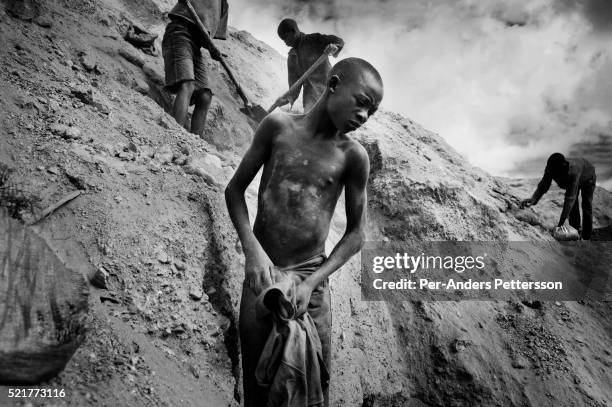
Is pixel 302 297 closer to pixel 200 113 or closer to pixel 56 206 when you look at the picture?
pixel 56 206

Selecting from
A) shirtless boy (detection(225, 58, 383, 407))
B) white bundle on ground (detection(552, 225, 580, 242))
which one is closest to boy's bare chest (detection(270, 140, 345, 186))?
shirtless boy (detection(225, 58, 383, 407))

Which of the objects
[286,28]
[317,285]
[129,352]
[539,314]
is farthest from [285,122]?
[286,28]

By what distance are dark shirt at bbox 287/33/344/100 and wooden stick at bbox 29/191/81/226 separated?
447 centimetres

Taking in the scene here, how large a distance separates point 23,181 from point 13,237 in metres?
1.08

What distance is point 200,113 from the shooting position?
5234mm

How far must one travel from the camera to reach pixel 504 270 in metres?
5.46

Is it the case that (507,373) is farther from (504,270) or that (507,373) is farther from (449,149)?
(449,149)

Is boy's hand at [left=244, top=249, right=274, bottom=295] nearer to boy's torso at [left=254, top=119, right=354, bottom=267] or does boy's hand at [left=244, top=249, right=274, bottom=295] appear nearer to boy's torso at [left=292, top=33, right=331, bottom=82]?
boy's torso at [left=254, top=119, right=354, bottom=267]

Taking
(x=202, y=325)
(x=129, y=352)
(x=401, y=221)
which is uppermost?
(x=401, y=221)

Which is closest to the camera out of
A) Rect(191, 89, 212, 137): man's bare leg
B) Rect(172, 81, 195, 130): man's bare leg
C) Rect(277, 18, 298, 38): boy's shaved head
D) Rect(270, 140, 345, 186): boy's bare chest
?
Rect(270, 140, 345, 186): boy's bare chest

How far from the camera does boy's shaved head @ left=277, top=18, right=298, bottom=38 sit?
21.8 feet

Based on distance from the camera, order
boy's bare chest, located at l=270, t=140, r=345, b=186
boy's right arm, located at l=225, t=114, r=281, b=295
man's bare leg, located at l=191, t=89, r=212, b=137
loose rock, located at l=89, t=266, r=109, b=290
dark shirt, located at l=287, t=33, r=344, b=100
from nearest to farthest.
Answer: boy's right arm, located at l=225, t=114, r=281, b=295
boy's bare chest, located at l=270, t=140, r=345, b=186
loose rock, located at l=89, t=266, r=109, b=290
man's bare leg, located at l=191, t=89, r=212, b=137
dark shirt, located at l=287, t=33, r=344, b=100

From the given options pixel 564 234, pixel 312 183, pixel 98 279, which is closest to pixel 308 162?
pixel 312 183

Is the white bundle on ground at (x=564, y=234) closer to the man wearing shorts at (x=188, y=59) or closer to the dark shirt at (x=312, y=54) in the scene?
the dark shirt at (x=312, y=54)
